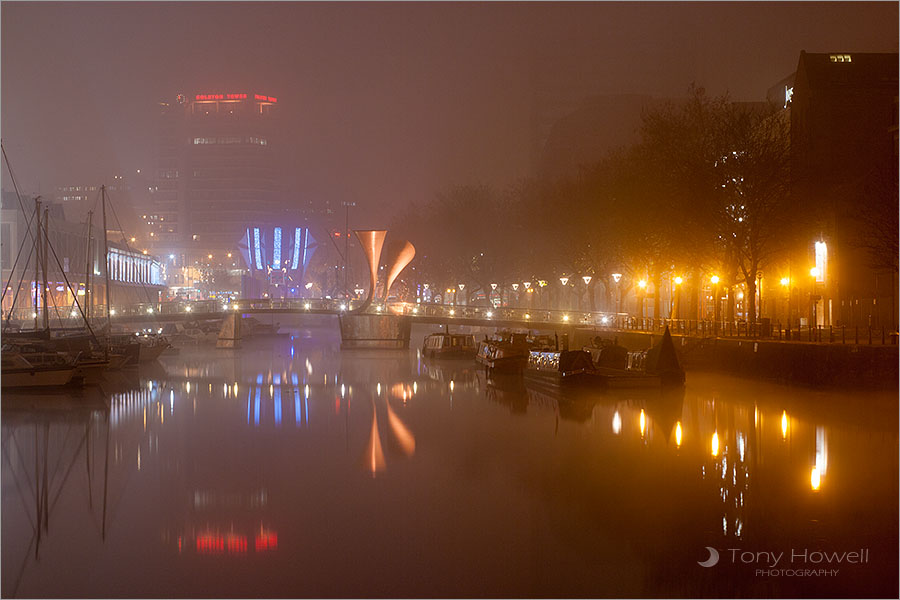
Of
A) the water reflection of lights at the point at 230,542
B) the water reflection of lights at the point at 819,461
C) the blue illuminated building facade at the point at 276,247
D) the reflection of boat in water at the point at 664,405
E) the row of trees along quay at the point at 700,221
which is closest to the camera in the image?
the water reflection of lights at the point at 230,542

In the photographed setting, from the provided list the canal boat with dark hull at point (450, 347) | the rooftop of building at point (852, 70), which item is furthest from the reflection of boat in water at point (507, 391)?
the rooftop of building at point (852, 70)

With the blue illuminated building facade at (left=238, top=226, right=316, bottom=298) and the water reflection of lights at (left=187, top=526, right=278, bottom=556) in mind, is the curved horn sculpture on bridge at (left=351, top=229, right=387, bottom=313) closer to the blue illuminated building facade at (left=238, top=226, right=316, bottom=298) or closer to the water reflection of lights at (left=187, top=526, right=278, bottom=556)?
the blue illuminated building facade at (left=238, top=226, right=316, bottom=298)

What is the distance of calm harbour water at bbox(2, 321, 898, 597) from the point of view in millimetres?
16531

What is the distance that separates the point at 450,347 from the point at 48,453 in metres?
40.8

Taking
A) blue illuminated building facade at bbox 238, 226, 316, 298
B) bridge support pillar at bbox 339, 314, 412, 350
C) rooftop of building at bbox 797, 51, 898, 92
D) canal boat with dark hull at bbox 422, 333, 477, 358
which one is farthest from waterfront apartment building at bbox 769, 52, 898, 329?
blue illuminated building facade at bbox 238, 226, 316, 298

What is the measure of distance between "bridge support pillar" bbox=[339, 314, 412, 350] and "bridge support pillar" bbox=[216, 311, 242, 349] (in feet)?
27.3

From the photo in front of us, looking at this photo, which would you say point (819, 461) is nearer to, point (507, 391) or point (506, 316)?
point (507, 391)

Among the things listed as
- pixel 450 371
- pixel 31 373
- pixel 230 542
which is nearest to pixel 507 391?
pixel 450 371

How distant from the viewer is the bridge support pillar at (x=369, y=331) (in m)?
81.9

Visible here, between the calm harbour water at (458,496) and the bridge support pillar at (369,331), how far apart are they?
4118 cm

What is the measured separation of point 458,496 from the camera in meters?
22.5

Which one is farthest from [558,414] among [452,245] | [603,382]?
[452,245]

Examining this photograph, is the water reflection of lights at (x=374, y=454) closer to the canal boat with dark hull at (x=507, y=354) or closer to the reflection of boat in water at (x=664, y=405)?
the reflection of boat in water at (x=664, y=405)

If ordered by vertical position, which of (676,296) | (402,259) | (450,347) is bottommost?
(450,347)
